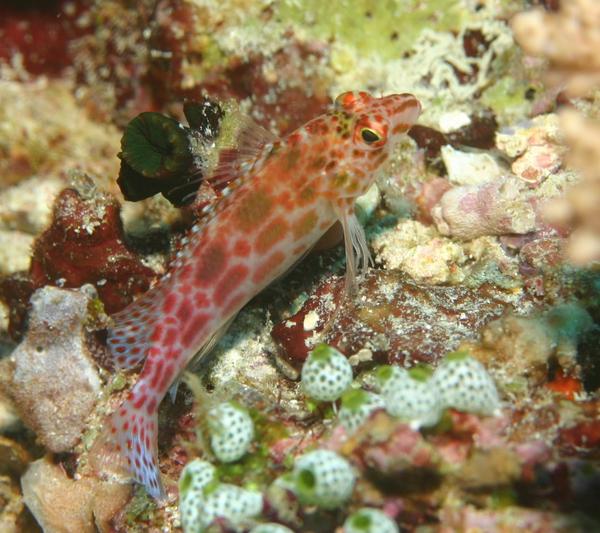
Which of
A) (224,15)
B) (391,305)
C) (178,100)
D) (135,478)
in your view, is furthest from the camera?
(178,100)

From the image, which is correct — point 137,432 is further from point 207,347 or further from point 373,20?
point 373,20

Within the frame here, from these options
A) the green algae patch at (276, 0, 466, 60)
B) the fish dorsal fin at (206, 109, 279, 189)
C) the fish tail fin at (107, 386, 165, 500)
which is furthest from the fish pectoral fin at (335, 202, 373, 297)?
the green algae patch at (276, 0, 466, 60)

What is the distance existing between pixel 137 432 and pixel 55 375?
2.95 feet

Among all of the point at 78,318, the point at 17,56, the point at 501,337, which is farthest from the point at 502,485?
the point at 17,56

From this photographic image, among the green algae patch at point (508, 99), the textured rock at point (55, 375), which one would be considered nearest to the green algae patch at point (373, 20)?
the green algae patch at point (508, 99)

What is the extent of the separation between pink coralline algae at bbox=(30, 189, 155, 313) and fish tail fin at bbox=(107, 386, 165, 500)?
3.38ft

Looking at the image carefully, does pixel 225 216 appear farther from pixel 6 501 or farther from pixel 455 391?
pixel 6 501

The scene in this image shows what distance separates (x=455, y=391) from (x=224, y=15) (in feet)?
15.2

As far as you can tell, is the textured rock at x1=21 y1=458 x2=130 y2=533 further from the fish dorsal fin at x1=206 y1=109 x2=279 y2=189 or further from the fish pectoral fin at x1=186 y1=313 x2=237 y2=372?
the fish dorsal fin at x1=206 y1=109 x2=279 y2=189

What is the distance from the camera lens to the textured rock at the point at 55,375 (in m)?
3.73

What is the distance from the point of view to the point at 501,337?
110 inches

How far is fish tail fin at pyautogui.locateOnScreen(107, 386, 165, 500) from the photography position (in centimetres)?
325

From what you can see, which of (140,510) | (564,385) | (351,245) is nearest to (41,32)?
(351,245)

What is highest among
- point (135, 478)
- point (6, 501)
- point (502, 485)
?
point (502, 485)
